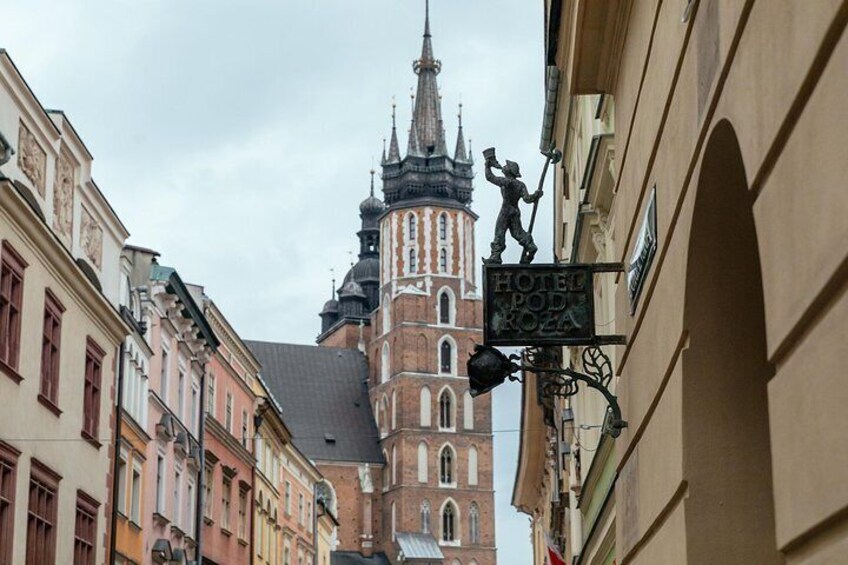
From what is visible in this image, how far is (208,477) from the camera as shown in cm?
3650

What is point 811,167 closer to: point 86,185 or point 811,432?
Result: point 811,432

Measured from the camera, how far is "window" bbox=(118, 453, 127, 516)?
27062 millimetres

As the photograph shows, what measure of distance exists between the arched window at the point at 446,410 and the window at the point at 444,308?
5.45m

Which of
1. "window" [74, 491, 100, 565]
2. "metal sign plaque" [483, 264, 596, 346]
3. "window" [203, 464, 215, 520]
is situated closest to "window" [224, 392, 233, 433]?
"window" [203, 464, 215, 520]

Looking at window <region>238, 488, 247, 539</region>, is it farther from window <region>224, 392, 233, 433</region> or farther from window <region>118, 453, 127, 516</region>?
window <region>118, 453, 127, 516</region>

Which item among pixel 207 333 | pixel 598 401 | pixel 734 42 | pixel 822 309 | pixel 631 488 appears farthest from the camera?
pixel 207 333

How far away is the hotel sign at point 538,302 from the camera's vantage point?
827 cm

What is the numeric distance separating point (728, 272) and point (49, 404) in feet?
56.7

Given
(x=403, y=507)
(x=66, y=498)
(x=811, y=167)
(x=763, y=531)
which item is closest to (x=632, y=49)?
(x=763, y=531)

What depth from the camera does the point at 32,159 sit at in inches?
838

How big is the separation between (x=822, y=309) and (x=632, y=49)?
4.75 m

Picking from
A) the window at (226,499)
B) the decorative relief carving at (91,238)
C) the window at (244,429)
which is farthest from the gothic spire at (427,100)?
the decorative relief carving at (91,238)

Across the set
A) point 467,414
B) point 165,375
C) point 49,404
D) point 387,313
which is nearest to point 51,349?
point 49,404

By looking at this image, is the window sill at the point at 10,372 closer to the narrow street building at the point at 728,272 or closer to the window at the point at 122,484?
the window at the point at 122,484
